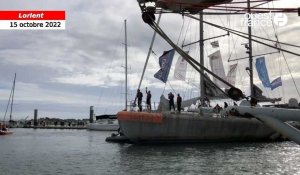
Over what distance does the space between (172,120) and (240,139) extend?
9.75 metres

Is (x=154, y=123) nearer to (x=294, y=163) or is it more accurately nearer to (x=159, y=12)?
(x=294, y=163)

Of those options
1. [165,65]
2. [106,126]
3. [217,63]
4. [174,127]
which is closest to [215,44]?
[217,63]

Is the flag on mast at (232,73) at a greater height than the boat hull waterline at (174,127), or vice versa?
the flag on mast at (232,73)

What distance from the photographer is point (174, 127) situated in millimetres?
35844

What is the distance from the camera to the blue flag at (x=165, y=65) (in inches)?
1532

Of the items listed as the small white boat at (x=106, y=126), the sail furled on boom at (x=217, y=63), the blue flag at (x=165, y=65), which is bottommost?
the small white boat at (x=106, y=126)

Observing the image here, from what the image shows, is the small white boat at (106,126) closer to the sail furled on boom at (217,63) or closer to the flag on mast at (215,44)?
the sail furled on boom at (217,63)

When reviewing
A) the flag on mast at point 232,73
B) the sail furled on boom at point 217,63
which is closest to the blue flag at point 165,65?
the sail furled on boom at point 217,63

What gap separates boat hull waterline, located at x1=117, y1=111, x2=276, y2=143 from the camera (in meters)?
35.1

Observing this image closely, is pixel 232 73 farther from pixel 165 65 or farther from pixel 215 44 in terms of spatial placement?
pixel 165 65

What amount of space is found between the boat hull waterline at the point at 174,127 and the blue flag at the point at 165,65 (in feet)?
16.1

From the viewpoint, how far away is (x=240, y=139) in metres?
41.3

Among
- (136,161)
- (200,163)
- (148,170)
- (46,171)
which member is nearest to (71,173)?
(46,171)

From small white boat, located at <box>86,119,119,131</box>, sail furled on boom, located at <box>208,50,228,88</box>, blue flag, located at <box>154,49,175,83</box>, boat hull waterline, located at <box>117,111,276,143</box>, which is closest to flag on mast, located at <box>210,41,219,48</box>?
sail furled on boom, located at <box>208,50,228,88</box>
